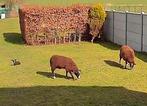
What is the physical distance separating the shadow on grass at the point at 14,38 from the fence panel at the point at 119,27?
6943 millimetres

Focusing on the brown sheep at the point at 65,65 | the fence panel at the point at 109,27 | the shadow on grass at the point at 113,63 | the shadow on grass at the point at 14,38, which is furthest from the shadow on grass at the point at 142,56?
the shadow on grass at the point at 14,38

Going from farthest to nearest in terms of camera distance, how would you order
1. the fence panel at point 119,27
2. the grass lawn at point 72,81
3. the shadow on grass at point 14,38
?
the shadow on grass at point 14,38
the fence panel at point 119,27
the grass lawn at point 72,81

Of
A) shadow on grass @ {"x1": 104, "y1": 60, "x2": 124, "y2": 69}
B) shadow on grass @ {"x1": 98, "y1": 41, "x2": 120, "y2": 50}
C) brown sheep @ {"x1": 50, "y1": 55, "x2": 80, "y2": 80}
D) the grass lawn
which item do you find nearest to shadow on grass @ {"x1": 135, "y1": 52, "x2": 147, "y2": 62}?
the grass lawn

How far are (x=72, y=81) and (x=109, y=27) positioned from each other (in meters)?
13.9

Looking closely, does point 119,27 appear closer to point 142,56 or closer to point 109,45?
point 109,45

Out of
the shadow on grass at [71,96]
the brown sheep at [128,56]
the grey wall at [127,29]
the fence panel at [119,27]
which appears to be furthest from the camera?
the fence panel at [119,27]

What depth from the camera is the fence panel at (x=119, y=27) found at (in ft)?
101

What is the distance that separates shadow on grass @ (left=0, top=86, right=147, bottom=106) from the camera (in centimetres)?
1530

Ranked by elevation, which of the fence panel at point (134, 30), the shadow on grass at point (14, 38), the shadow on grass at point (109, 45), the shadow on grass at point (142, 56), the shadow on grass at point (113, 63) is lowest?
the shadow on grass at point (109, 45)

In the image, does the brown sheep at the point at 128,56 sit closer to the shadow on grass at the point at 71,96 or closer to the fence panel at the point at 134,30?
the fence panel at the point at 134,30

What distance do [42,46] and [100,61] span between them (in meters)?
7.46

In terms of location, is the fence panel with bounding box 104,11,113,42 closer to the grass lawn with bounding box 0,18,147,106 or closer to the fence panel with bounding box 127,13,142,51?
the grass lawn with bounding box 0,18,147,106

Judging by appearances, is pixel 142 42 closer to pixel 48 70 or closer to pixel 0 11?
pixel 48 70

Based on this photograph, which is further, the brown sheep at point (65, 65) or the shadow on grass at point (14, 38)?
the shadow on grass at point (14, 38)
